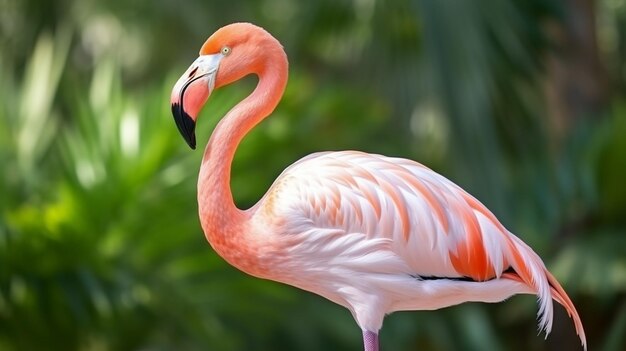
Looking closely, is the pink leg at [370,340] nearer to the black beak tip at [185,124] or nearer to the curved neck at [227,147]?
the curved neck at [227,147]

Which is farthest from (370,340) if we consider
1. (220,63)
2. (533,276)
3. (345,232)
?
(220,63)

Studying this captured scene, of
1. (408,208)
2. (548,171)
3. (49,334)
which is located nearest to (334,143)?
(548,171)

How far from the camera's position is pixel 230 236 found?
2061 mm

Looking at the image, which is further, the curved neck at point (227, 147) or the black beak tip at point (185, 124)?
the curved neck at point (227, 147)

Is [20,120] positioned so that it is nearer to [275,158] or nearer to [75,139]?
[75,139]

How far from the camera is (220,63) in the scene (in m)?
2.07

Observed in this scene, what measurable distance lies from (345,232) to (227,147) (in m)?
0.25

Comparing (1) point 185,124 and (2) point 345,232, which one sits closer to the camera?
(1) point 185,124

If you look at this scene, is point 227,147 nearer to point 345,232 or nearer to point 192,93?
point 192,93

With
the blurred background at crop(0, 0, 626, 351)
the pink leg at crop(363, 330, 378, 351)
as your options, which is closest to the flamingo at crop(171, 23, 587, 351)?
the pink leg at crop(363, 330, 378, 351)

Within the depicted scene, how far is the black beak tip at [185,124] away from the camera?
76.8 inches

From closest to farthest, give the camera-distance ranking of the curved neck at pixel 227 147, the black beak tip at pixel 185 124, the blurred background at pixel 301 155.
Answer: the black beak tip at pixel 185 124 → the curved neck at pixel 227 147 → the blurred background at pixel 301 155

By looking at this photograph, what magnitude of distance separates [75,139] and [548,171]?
2.07 m

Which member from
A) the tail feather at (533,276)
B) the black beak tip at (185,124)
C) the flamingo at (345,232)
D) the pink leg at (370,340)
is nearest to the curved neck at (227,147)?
the flamingo at (345,232)
